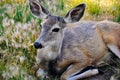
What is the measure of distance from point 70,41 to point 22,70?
1.01 meters

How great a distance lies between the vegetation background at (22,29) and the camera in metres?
8.57

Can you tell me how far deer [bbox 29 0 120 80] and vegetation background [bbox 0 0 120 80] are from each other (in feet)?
1.02

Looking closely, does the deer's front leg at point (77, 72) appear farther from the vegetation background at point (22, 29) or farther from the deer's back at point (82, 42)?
the vegetation background at point (22, 29)

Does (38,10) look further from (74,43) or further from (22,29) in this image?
(74,43)

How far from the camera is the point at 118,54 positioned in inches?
358

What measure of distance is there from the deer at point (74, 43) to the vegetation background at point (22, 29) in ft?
1.02

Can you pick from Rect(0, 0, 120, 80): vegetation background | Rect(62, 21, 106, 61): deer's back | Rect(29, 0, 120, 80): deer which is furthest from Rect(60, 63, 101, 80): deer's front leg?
Rect(0, 0, 120, 80): vegetation background

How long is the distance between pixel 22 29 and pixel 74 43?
94 centimetres

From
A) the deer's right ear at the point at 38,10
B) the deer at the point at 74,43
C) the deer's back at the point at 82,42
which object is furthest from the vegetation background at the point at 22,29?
the deer's back at the point at 82,42

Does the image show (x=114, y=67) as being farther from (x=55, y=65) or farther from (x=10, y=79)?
(x=10, y=79)

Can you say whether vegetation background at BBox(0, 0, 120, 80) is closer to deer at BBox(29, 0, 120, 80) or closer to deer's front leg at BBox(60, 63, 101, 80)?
deer at BBox(29, 0, 120, 80)

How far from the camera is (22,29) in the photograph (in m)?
9.27

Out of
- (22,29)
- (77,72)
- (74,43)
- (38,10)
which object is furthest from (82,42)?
(22,29)

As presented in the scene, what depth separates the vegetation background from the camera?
8570mm
